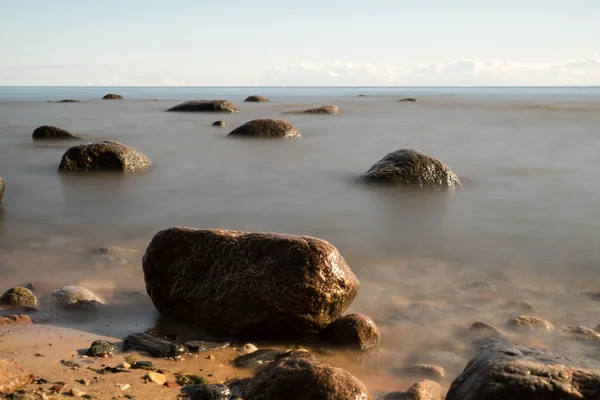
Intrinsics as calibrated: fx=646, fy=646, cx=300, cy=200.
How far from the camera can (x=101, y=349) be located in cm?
377

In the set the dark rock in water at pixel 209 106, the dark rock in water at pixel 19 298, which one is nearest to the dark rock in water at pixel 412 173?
the dark rock in water at pixel 19 298

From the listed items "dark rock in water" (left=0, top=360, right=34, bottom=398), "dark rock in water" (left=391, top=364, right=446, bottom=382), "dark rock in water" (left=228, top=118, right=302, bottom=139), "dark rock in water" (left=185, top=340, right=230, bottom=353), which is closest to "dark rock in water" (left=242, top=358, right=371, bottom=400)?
"dark rock in water" (left=391, top=364, right=446, bottom=382)

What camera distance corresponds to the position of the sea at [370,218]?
199 inches

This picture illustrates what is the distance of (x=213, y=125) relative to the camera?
67.3ft

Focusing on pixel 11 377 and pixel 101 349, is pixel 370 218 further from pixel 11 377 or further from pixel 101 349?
pixel 11 377

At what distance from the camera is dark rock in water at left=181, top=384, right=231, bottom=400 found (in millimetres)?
3295

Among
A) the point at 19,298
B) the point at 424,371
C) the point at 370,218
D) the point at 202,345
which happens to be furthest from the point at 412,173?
the point at 19,298

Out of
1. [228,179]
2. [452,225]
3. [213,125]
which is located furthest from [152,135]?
[452,225]

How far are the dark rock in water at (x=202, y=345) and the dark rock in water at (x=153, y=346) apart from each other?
5 cm

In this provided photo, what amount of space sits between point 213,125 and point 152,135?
2.76 meters

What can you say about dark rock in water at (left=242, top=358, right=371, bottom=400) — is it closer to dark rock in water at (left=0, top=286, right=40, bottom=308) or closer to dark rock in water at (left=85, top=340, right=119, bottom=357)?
dark rock in water at (left=85, top=340, right=119, bottom=357)

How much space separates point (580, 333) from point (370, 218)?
3786 millimetres

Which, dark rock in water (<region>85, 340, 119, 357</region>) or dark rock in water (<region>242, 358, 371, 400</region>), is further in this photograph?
dark rock in water (<region>85, 340, 119, 357</region>)

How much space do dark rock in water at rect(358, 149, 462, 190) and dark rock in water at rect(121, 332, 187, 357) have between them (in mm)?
6120
